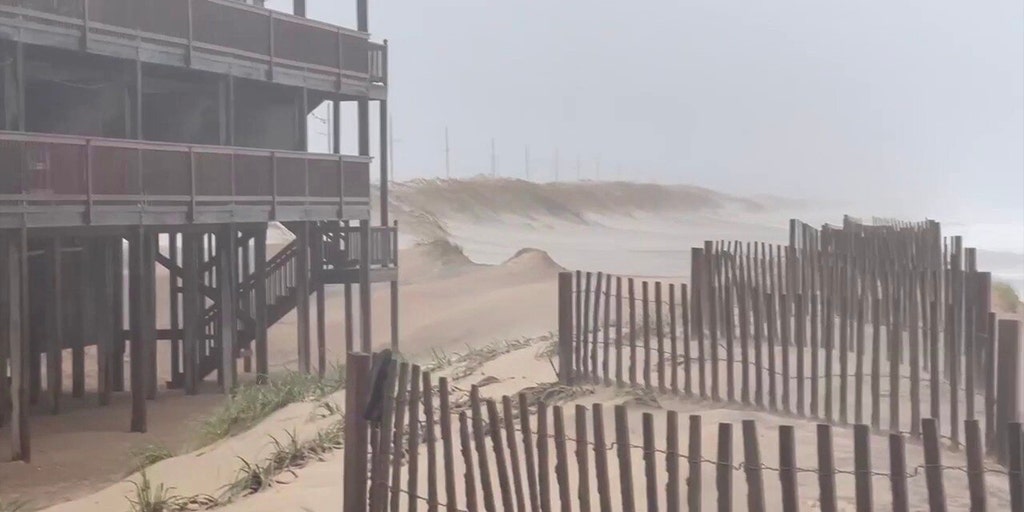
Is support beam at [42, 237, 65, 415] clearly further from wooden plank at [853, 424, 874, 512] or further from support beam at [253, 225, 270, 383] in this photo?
wooden plank at [853, 424, 874, 512]

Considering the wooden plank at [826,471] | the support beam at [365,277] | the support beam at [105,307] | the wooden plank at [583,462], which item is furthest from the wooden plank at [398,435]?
the support beam at [365,277]

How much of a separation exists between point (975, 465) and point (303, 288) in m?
18.3

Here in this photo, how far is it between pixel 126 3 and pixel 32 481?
730 centimetres

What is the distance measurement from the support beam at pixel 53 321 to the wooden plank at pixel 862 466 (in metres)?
15.7

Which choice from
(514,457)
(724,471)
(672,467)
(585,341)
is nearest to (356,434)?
(514,457)

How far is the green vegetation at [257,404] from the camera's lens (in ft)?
46.7

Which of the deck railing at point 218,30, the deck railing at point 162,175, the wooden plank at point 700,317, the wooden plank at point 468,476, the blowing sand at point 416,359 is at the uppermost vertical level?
the deck railing at point 218,30

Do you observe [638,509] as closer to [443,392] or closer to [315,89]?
[443,392]

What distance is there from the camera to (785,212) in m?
154

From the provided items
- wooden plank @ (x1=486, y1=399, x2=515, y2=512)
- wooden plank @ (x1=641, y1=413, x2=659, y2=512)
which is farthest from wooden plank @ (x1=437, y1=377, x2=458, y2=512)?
wooden plank @ (x1=641, y1=413, x2=659, y2=512)

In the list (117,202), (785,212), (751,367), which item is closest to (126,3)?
(117,202)

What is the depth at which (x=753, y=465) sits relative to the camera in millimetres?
6438

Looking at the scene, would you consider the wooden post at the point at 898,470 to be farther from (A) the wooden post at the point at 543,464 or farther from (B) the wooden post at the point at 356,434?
(B) the wooden post at the point at 356,434

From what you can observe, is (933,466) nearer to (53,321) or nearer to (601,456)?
(601,456)
